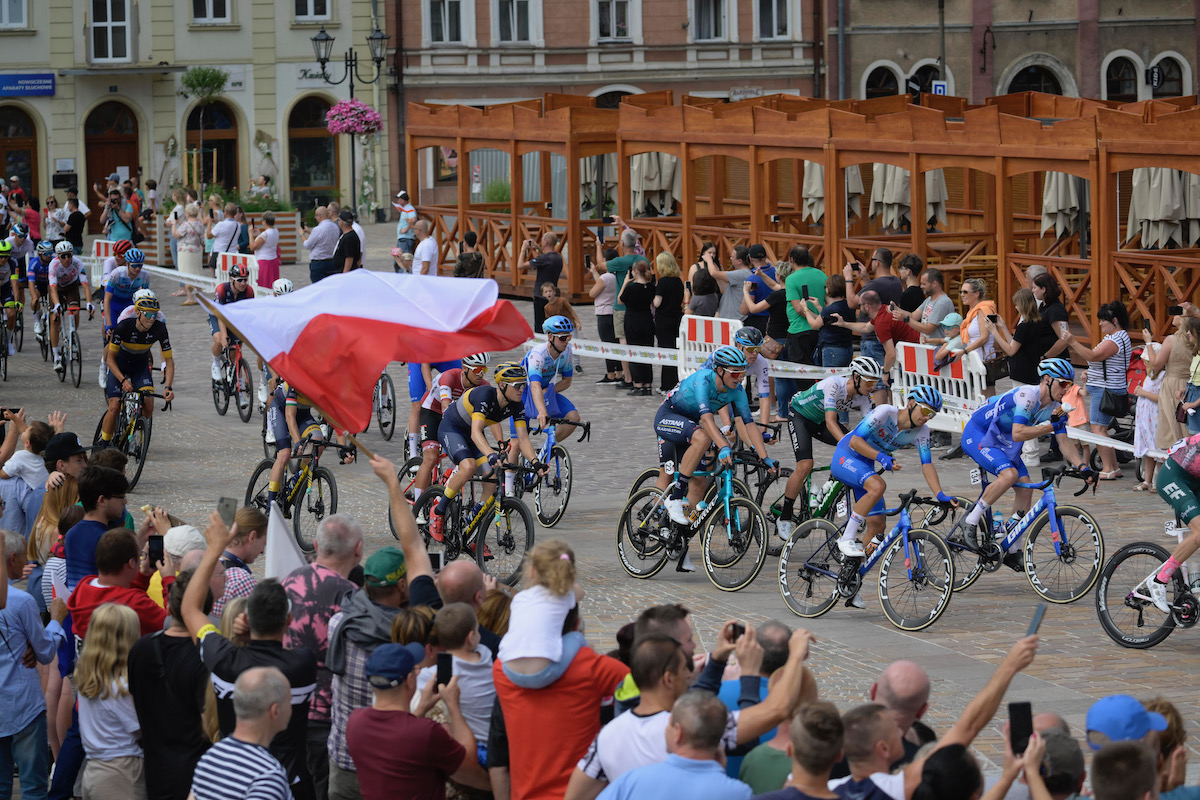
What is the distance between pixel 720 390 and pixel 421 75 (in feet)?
129

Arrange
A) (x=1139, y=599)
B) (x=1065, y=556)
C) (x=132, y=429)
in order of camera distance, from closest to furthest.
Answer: (x=1139, y=599) < (x=1065, y=556) < (x=132, y=429)

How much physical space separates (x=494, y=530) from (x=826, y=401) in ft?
8.64

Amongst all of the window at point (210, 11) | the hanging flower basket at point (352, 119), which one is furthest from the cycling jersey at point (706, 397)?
the window at point (210, 11)

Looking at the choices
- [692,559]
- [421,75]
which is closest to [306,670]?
[692,559]

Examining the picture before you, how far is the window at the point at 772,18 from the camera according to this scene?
174 ft

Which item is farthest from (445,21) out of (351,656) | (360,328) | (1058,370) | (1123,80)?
(351,656)

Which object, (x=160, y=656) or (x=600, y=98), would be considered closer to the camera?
(x=160, y=656)

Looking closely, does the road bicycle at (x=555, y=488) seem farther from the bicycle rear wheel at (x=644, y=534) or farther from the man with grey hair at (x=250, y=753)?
the man with grey hair at (x=250, y=753)

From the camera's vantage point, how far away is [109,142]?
48031mm

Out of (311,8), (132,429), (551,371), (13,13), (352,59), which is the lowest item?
(132,429)

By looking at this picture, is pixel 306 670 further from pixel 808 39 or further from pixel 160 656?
pixel 808 39

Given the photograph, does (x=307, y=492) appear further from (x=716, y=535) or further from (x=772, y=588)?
(x=772, y=588)

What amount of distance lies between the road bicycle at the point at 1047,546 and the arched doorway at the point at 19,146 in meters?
39.7

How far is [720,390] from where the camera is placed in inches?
504
